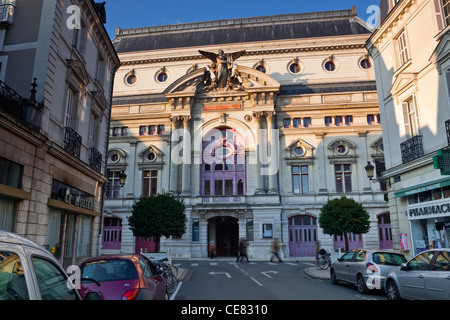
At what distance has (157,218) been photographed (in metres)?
18.9

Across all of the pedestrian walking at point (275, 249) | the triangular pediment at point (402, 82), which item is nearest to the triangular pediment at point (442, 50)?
the triangular pediment at point (402, 82)

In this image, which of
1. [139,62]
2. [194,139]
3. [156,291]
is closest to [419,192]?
[156,291]

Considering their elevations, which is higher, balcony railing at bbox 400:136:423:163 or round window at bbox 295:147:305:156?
round window at bbox 295:147:305:156

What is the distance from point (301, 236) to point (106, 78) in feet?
73.4

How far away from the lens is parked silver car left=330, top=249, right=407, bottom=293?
11078 mm

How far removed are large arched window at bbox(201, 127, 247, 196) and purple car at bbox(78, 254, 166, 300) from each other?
1079 inches

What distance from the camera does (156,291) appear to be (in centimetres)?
693

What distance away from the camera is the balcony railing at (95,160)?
54.9 ft

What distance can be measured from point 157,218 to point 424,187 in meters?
12.9

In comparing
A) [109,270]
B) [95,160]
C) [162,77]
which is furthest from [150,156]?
Result: [109,270]

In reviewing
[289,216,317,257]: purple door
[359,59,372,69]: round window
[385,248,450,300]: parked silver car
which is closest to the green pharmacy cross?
[385,248,450,300]: parked silver car

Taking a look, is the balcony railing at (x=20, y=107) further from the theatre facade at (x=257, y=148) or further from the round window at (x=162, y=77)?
the round window at (x=162, y=77)

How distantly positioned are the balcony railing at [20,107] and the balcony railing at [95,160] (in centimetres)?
535

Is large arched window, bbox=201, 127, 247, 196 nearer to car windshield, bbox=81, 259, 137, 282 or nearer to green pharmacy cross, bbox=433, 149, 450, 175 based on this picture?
green pharmacy cross, bbox=433, 149, 450, 175
